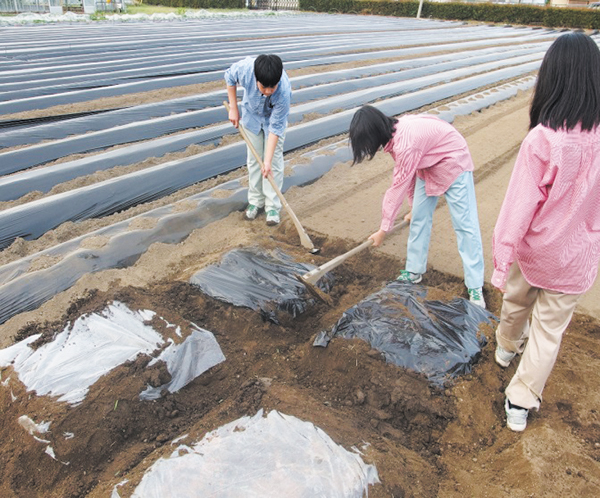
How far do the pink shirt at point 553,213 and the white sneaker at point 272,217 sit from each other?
7.55ft

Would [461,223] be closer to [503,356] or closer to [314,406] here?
[503,356]

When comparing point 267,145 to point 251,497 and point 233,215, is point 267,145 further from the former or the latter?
point 251,497

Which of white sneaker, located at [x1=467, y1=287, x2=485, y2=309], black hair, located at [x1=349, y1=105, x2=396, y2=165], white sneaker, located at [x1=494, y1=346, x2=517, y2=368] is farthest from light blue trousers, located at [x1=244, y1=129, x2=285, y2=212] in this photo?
white sneaker, located at [x1=494, y1=346, x2=517, y2=368]

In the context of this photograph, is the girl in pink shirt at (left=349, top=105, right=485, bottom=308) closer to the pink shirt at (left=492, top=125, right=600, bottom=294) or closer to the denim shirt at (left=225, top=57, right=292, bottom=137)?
the pink shirt at (left=492, top=125, right=600, bottom=294)

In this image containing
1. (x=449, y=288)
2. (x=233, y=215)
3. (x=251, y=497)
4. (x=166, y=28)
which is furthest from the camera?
(x=166, y=28)

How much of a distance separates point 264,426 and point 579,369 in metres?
1.78

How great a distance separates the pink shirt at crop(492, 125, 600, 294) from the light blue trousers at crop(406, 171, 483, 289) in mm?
961

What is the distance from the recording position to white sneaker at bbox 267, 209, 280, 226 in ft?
13.1

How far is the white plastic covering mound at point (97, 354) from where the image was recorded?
82.9 inches

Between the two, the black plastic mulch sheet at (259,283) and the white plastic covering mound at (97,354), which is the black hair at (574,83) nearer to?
the black plastic mulch sheet at (259,283)

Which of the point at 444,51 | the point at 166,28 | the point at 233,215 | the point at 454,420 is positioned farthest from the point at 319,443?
the point at 166,28

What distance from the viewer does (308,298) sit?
294 centimetres

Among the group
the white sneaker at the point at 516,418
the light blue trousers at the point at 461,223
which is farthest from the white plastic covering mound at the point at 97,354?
the light blue trousers at the point at 461,223

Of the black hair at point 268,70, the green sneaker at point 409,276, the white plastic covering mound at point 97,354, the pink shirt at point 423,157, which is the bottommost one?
the green sneaker at point 409,276
